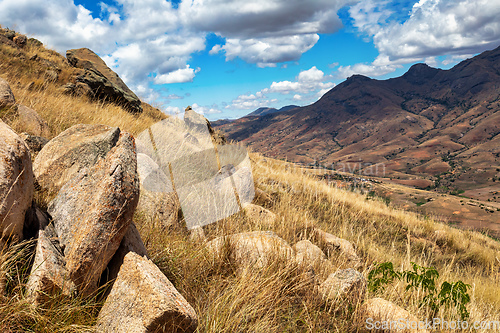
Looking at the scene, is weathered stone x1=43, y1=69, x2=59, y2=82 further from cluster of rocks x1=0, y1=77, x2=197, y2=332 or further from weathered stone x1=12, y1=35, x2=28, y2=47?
cluster of rocks x1=0, y1=77, x2=197, y2=332

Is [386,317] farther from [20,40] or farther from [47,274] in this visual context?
[20,40]

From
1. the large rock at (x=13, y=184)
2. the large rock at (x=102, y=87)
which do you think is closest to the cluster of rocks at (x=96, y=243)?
the large rock at (x=13, y=184)

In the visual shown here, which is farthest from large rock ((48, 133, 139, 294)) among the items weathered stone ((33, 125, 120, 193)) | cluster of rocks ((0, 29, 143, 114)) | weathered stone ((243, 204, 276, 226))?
cluster of rocks ((0, 29, 143, 114))

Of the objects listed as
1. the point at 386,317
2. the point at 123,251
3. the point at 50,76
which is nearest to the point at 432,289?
the point at 386,317

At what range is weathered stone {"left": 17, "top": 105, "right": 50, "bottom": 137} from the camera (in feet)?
15.2

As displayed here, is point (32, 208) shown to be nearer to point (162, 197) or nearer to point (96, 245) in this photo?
A: point (96, 245)

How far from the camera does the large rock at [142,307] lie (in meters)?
1.88

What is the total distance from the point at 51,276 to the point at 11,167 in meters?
0.86

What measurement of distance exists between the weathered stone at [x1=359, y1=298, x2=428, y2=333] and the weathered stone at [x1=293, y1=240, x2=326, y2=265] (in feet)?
2.58

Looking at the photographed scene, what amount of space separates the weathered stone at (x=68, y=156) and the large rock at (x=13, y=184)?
872 mm

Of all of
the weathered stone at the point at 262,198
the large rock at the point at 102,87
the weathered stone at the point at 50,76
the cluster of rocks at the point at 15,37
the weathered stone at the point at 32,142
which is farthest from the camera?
the cluster of rocks at the point at 15,37

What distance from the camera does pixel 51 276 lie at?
6.21 feet

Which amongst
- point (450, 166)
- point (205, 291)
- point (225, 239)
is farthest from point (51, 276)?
point (450, 166)

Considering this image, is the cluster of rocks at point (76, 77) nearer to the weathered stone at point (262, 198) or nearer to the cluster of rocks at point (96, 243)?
the weathered stone at point (262, 198)
